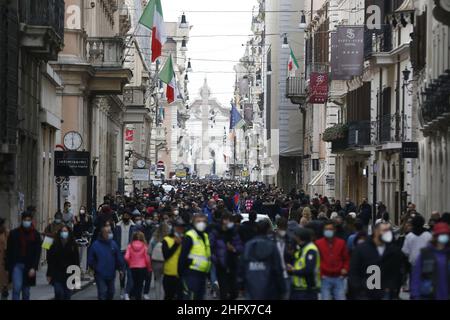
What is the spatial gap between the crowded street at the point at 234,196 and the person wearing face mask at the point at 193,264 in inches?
1.1

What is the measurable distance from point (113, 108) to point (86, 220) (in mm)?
30229

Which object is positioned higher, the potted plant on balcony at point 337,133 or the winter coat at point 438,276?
the potted plant on balcony at point 337,133

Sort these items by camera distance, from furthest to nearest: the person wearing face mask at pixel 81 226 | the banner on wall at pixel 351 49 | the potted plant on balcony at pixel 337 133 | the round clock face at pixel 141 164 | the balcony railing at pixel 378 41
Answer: the round clock face at pixel 141 164 < the potted plant on balcony at pixel 337 133 < the balcony railing at pixel 378 41 < the banner on wall at pixel 351 49 < the person wearing face mask at pixel 81 226

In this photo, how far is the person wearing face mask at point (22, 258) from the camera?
77.3ft

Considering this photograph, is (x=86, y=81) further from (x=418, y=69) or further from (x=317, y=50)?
(x=317, y=50)

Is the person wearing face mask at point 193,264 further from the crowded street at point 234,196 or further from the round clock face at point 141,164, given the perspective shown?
the round clock face at point 141,164

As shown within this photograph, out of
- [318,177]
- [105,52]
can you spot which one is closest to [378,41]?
[105,52]

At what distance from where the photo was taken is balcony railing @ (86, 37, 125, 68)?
163ft

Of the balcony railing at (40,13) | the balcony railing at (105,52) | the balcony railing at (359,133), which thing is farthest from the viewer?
the balcony railing at (359,133)

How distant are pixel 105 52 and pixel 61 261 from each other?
88.2 ft

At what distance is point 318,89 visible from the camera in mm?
63188

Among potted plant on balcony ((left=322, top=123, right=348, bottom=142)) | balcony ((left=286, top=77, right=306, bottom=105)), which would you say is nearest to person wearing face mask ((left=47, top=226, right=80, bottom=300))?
potted plant on balcony ((left=322, top=123, right=348, bottom=142))

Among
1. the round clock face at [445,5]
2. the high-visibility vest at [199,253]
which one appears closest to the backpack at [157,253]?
the high-visibility vest at [199,253]

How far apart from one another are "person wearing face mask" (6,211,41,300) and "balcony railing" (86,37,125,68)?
2622 centimetres
